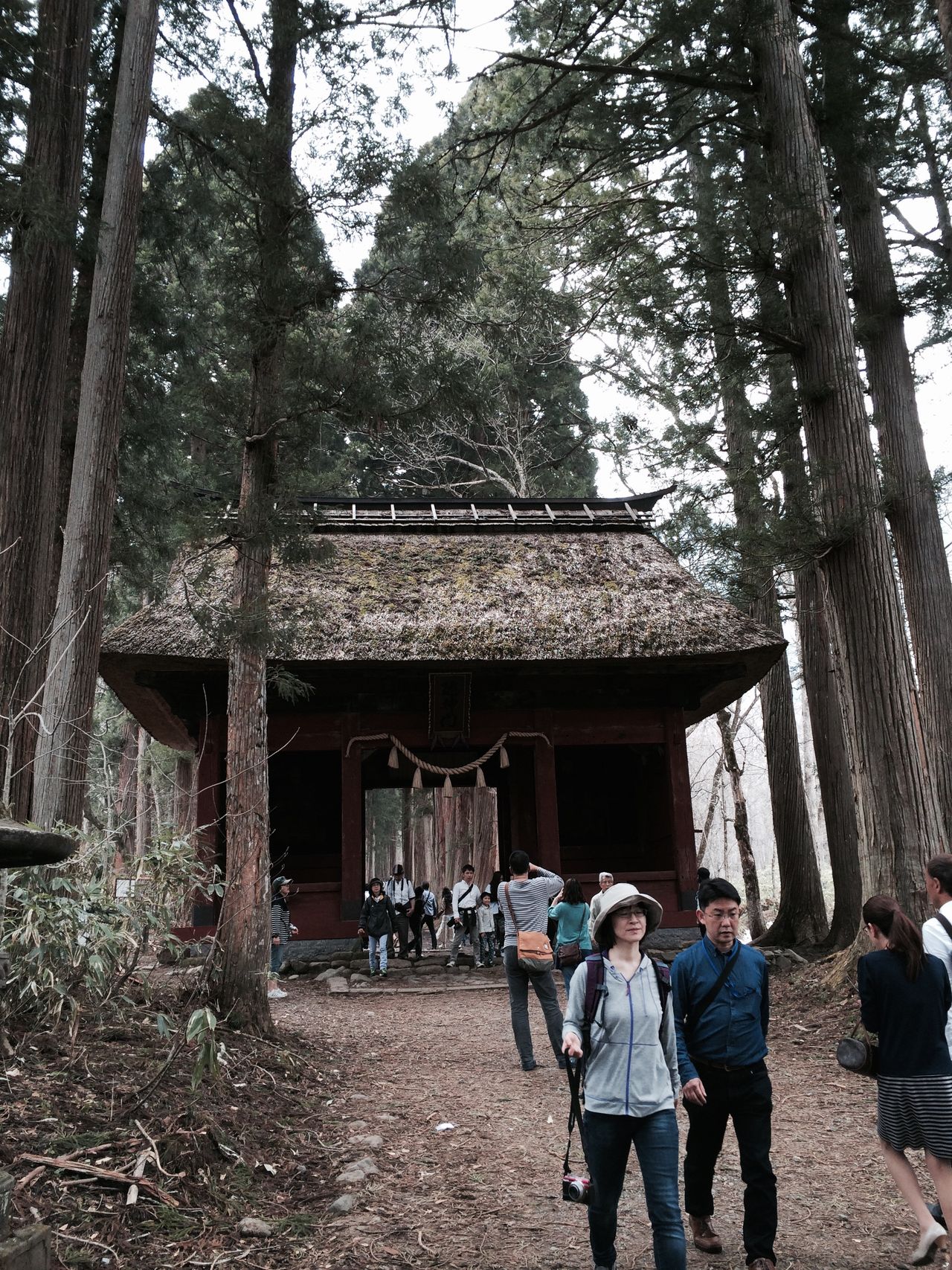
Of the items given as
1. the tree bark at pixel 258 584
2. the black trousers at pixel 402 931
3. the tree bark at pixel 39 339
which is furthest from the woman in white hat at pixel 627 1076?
the black trousers at pixel 402 931

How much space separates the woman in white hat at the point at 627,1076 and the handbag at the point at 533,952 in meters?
2.99

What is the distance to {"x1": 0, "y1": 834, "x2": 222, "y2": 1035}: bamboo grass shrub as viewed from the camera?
170 inches

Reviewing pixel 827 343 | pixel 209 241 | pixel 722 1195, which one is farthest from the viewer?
pixel 209 241

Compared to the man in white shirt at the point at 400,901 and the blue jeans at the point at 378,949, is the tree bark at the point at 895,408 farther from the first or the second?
the man in white shirt at the point at 400,901

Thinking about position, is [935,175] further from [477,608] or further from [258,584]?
[258,584]

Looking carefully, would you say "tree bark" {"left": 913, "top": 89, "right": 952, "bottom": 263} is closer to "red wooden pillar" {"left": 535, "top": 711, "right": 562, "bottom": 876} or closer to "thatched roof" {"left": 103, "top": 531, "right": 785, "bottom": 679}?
"thatched roof" {"left": 103, "top": 531, "right": 785, "bottom": 679}

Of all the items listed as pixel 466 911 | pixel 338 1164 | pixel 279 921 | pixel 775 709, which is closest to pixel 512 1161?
pixel 338 1164

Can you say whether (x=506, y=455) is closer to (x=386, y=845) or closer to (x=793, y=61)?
(x=793, y=61)

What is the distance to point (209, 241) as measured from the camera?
10859 millimetres

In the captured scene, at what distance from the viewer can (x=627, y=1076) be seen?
297 centimetres

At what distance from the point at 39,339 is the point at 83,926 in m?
5.30

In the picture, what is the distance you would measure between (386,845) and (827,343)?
31242 millimetres

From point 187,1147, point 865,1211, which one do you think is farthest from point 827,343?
point 187,1147

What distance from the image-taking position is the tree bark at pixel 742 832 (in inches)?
592
